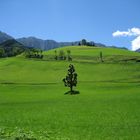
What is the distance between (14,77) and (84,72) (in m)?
33.6

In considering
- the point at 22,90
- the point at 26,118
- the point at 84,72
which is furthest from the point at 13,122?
the point at 84,72

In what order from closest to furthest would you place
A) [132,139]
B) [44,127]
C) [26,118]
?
[132,139] → [44,127] → [26,118]

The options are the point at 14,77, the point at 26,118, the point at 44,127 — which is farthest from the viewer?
the point at 14,77

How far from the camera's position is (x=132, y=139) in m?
32.2

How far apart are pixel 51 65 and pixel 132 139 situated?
166 meters

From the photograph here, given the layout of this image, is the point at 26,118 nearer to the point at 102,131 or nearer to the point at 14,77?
the point at 102,131

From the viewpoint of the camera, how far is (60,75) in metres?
171

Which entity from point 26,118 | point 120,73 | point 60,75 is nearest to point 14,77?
point 60,75

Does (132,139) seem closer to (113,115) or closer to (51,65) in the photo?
(113,115)

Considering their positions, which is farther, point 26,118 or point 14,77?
point 14,77

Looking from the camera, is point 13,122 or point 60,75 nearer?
point 13,122

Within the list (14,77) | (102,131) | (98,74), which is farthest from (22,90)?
(102,131)

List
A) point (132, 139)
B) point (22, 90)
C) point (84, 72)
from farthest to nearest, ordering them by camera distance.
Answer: point (84, 72) < point (22, 90) < point (132, 139)

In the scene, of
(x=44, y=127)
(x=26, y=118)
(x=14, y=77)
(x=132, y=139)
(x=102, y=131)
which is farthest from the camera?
(x=14, y=77)
